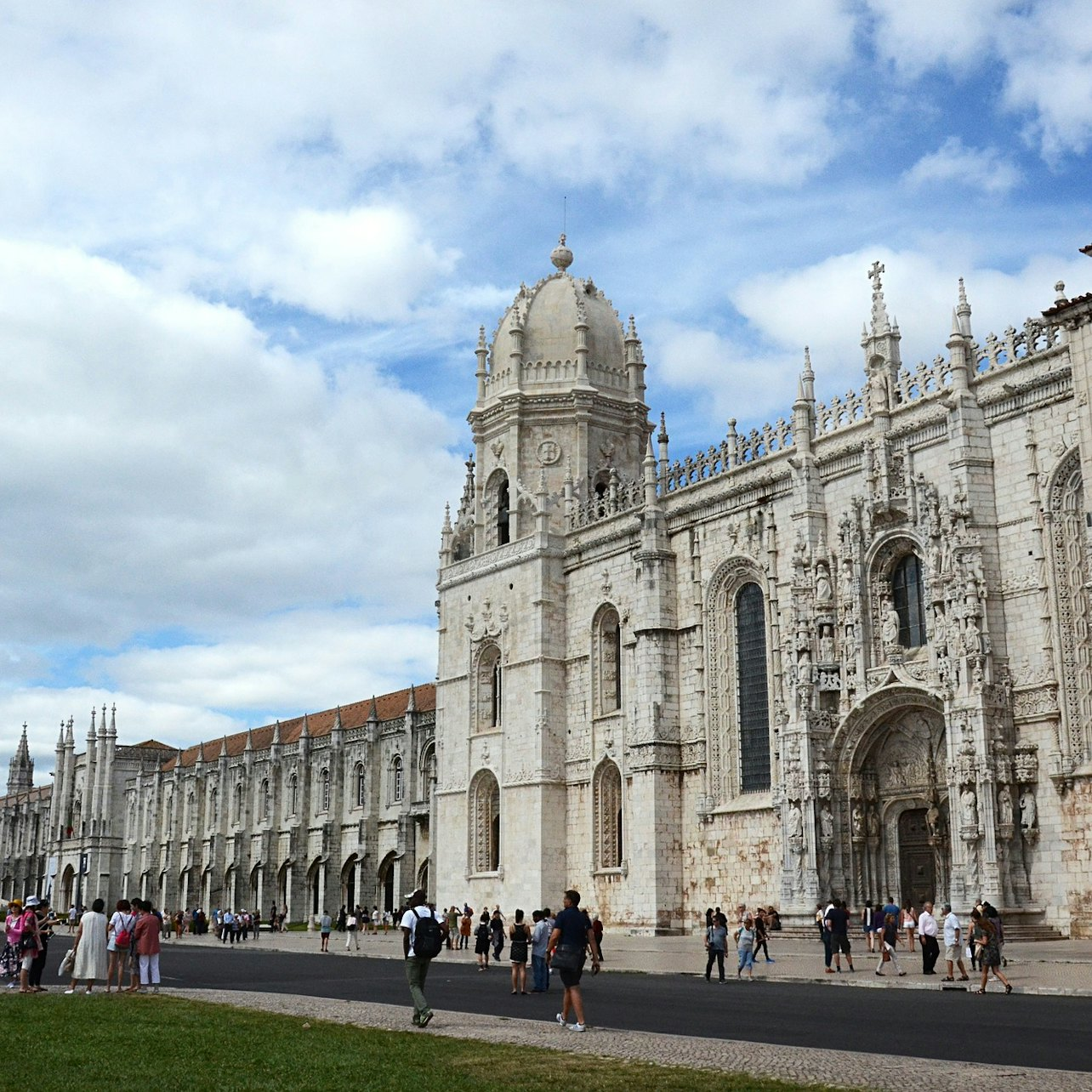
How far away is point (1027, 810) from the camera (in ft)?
96.1

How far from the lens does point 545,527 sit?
44.7 meters

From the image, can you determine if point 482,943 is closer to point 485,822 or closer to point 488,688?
point 485,822

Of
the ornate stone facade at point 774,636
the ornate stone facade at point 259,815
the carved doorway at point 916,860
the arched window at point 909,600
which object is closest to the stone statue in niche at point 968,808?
the ornate stone facade at point 774,636

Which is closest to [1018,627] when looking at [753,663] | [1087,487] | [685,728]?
[1087,487]

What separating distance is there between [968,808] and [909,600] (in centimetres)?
571

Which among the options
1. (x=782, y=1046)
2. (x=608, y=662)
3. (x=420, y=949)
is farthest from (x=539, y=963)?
(x=608, y=662)

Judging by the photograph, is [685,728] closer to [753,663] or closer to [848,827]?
[753,663]

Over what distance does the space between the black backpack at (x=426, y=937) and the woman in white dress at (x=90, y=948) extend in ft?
24.3

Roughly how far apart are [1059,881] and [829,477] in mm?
11603

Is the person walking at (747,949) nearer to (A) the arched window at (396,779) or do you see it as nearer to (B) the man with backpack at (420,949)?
(B) the man with backpack at (420,949)

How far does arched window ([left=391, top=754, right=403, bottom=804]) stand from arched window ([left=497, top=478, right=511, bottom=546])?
2109 centimetres

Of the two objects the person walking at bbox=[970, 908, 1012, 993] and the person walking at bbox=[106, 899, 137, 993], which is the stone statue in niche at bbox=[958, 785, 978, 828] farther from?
the person walking at bbox=[106, 899, 137, 993]

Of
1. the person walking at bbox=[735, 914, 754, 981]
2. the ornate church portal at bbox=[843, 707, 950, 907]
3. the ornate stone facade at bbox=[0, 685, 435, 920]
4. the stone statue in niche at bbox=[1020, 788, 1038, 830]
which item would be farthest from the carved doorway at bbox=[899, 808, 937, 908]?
the ornate stone facade at bbox=[0, 685, 435, 920]

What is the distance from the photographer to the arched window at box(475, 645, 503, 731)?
4638 cm
